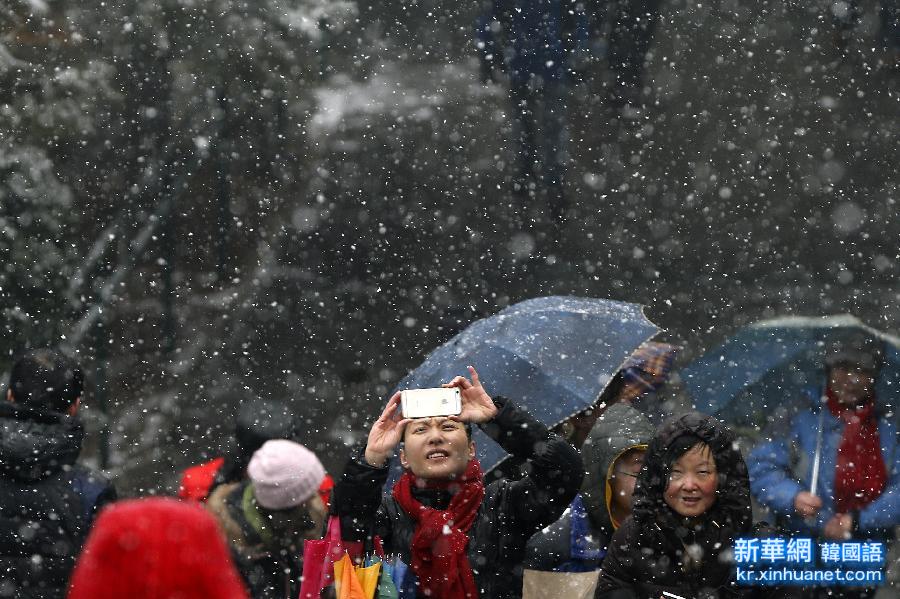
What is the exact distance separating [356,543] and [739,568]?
42.1 inches

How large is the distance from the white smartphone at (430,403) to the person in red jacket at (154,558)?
2185 mm

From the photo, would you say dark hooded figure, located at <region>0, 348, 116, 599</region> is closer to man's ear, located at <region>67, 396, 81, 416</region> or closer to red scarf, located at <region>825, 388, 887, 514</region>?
man's ear, located at <region>67, 396, 81, 416</region>

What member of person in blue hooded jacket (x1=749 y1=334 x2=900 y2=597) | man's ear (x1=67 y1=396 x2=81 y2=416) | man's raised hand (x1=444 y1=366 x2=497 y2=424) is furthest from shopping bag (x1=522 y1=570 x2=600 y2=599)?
man's ear (x1=67 y1=396 x2=81 y2=416)

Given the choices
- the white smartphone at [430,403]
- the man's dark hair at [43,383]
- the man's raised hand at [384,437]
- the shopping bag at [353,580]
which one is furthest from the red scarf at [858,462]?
the man's dark hair at [43,383]

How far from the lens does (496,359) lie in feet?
15.5

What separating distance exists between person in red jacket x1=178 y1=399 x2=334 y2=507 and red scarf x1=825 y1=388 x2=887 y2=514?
189 cm

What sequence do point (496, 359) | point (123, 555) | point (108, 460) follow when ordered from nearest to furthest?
point (123, 555)
point (496, 359)
point (108, 460)

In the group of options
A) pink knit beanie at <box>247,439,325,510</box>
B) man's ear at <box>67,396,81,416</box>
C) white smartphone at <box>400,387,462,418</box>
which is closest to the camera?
white smartphone at <box>400,387,462,418</box>

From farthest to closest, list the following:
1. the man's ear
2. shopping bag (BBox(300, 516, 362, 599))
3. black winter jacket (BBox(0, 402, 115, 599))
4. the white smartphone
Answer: the man's ear < black winter jacket (BBox(0, 402, 115, 599)) < the white smartphone < shopping bag (BBox(300, 516, 362, 599))

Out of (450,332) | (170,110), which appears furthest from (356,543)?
(170,110)

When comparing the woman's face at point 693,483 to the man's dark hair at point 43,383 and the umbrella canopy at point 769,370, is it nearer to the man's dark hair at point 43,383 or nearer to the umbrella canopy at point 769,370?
the umbrella canopy at point 769,370

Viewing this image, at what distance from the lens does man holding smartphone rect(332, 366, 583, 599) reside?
11.1 feet

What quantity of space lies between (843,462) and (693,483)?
4.63 ft

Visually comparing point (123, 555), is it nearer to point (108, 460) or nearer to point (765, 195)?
point (108, 460)
